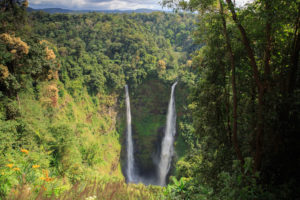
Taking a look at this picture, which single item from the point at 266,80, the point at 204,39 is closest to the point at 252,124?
the point at 266,80

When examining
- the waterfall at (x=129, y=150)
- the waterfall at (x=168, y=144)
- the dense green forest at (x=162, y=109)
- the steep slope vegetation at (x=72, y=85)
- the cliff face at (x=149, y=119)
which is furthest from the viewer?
the cliff face at (x=149, y=119)

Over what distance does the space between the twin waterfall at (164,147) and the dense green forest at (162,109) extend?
0.89 metres

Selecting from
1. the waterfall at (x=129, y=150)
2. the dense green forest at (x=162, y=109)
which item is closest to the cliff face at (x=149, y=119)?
the dense green forest at (x=162, y=109)

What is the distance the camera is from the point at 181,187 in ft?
14.4

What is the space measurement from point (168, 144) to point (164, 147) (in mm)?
706

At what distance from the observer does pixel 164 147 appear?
993 inches

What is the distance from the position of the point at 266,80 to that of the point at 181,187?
2.95 m

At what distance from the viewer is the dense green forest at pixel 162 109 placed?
2.86 meters

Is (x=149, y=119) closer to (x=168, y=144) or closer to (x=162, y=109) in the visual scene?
(x=162, y=109)

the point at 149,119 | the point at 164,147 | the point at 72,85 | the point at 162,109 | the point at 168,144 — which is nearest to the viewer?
the point at 72,85

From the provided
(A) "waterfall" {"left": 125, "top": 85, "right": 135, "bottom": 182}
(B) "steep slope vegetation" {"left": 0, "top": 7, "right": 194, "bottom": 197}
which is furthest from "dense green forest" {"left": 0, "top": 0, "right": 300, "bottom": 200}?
(A) "waterfall" {"left": 125, "top": 85, "right": 135, "bottom": 182}

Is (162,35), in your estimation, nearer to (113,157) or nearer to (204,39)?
(113,157)

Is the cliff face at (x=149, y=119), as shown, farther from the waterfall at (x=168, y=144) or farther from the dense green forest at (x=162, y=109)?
the waterfall at (x=168, y=144)

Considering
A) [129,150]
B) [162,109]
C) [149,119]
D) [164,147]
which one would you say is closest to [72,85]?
[129,150]
